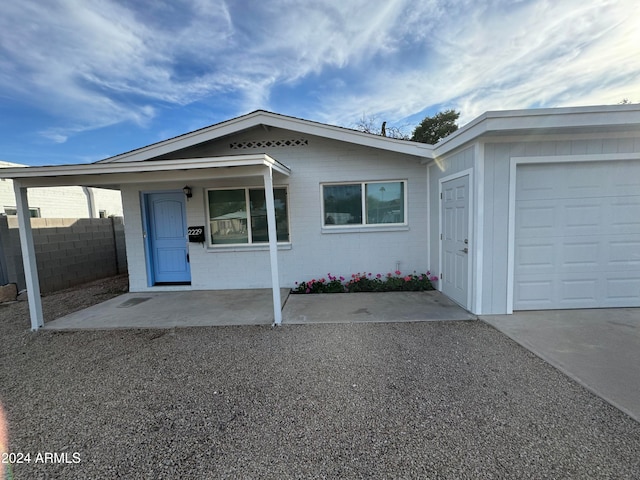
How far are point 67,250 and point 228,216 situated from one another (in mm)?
4574

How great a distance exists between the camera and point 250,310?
479 centimetres

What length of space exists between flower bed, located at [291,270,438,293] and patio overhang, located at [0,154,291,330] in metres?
1.77

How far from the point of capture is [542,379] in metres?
2.56

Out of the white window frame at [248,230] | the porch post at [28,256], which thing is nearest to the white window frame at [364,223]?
the white window frame at [248,230]

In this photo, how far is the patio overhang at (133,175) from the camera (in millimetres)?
3879

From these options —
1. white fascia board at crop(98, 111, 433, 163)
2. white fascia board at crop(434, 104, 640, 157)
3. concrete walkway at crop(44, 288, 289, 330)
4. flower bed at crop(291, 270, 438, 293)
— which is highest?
white fascia board at crop(98, 111, 433, 163)

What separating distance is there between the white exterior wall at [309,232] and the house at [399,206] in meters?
0.02

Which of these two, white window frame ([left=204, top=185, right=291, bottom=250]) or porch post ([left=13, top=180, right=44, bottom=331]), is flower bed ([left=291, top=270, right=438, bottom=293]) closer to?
white window frame ([left=204, top=185, right=291, bottom=250])

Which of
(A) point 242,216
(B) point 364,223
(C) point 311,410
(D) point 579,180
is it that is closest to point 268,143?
(A) point 242,216

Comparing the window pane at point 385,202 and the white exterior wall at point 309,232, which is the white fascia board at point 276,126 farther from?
the window pane at point 385,202

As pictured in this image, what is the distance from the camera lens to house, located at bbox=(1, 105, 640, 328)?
3.92 meters

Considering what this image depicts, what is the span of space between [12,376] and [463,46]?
29.9 ft

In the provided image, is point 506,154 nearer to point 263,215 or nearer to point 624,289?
point 624,289

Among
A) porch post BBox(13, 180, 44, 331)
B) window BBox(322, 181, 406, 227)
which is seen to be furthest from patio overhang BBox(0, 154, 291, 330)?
window BBox(322, 181, 406, 227)
